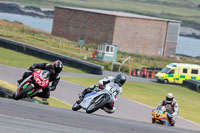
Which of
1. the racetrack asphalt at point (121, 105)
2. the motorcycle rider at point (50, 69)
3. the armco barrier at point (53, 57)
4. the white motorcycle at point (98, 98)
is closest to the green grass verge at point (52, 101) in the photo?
the racetrack asphalt at point (121, 105)

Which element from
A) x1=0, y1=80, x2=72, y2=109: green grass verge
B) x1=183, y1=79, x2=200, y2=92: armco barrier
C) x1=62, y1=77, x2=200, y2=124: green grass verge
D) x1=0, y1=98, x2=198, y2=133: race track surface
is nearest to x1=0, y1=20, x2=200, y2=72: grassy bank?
x1=183, y1=79, x2=200, y2=92: armco barrier

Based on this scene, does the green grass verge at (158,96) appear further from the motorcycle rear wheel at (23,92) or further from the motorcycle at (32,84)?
the motorcycle rear wheel at (23,92)

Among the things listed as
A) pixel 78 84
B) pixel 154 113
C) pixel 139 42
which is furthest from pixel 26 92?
pixel 139 42

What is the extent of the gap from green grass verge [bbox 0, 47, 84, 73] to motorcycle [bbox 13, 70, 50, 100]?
54.6ft

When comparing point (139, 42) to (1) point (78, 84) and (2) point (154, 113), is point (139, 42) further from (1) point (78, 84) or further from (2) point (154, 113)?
(2) point (154, 113)

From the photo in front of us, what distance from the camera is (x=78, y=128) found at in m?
8.41

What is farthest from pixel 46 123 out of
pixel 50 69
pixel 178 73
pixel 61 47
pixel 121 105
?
pixel 61 47

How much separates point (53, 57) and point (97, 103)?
20.8 m

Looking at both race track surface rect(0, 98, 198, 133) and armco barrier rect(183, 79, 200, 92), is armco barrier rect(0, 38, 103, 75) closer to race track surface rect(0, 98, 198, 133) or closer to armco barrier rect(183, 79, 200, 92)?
armco barrier rect(183, 79, 200, 92)

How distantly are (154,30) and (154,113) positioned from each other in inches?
2636

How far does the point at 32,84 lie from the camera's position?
12492 mm

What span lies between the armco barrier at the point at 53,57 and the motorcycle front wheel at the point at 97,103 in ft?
63.0

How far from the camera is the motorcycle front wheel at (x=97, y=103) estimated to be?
39.8ft

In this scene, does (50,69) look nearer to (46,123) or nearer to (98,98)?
(98,98)
